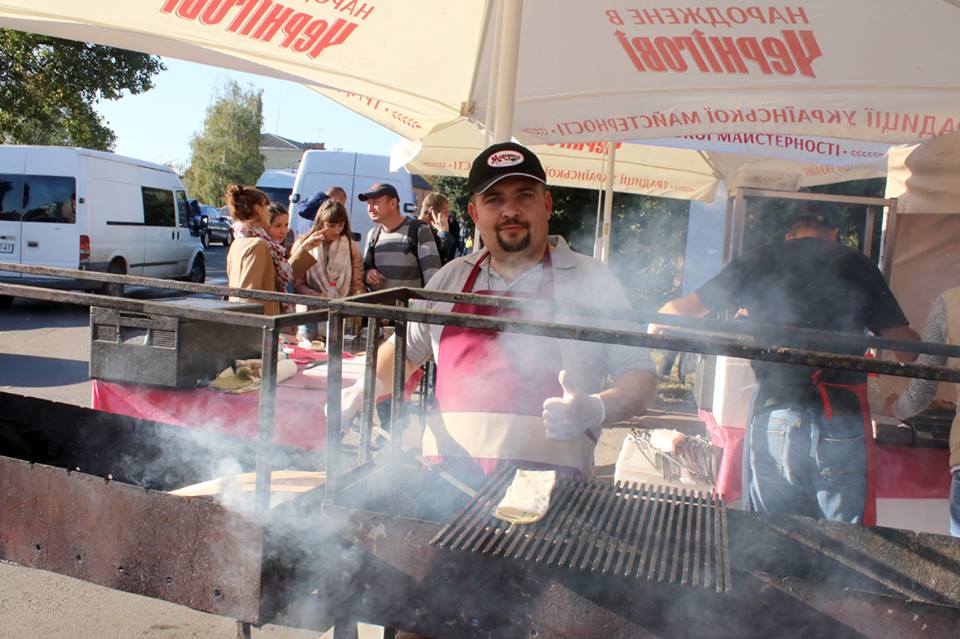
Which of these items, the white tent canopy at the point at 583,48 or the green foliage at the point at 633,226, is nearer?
the white tent canopy at the point at 583,48

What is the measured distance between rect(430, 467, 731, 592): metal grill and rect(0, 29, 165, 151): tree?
1639cm

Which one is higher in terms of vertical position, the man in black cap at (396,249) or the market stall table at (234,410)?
the man in black cap at (396,249)

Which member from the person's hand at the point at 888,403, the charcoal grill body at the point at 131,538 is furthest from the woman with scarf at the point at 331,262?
the charcoal grill body at the point at 131,538

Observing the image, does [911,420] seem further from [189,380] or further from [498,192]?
[189,380]

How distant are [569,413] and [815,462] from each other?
1749 mm

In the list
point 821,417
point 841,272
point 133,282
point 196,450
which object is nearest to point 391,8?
point 133,282

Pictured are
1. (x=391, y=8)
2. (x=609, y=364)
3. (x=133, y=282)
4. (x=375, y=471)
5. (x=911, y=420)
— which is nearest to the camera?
(x=375, y=471)

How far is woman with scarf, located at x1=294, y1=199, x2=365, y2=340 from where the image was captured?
5.12 meters

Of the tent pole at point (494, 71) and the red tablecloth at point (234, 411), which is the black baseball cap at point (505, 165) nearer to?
the tent pole at point (494, 71)

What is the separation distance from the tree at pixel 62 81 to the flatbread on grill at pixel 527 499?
53.6 ft

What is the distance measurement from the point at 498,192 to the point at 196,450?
3.95 ft

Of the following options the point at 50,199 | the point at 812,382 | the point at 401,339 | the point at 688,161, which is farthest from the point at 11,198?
the point at 812,382

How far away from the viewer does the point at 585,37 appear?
2.54m

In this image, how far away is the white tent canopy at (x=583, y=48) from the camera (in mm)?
2303
